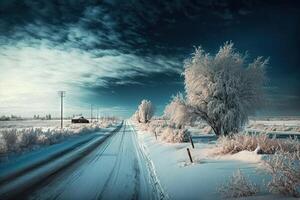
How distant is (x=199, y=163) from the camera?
507 inches

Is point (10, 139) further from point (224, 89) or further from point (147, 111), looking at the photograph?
point (147, 111)

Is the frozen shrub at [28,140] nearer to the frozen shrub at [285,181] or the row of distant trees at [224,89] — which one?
the row of distant trees at [224,89]

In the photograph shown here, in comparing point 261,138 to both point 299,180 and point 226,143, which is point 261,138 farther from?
point 299,180

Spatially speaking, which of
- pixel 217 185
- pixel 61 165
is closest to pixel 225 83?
pixel 61 165

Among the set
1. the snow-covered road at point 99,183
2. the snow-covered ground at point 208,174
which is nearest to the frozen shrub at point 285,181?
the snow-covered ground at point 208,174

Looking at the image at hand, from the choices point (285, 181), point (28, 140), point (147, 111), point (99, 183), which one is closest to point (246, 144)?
point (99, 183)

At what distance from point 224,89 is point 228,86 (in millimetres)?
465

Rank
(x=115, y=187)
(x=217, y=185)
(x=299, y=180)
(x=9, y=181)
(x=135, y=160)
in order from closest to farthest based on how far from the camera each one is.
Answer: (x=299, y=180), (x=217, y=185), (x=115, y=187), (x=9, y=181), (x=135, y=160)

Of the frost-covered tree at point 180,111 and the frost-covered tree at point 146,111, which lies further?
the frost-covered tree at point 146,111

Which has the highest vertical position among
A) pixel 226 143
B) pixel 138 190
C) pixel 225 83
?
pixel 225 83

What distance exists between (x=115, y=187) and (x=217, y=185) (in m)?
3.01

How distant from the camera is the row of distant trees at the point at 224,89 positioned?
896 inches

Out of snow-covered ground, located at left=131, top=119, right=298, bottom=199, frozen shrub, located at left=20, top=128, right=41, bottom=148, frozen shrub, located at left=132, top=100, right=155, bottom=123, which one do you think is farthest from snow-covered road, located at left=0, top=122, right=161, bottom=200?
frozen shrub, located at left=132, top=100, right=155, bottom=123

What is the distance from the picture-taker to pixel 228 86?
22.6 m
